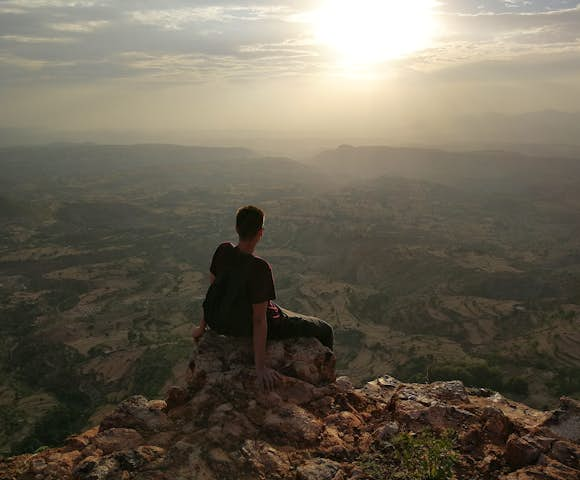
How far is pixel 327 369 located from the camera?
5.91 m

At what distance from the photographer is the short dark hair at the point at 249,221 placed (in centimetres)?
499

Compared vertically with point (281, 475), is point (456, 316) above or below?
below

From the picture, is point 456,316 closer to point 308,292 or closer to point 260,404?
point 308,292

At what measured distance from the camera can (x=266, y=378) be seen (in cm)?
507

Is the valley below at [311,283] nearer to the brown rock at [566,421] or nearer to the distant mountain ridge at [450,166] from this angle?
the brown rock at [566,421]

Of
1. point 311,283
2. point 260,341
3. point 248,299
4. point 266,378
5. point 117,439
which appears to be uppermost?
point 248,299

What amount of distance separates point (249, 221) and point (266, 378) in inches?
67.0

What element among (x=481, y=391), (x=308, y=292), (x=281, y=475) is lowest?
(x=308, y=292)

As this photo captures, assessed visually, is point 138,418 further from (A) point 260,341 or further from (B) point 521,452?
(B) point 521,452

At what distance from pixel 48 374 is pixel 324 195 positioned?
90857mm

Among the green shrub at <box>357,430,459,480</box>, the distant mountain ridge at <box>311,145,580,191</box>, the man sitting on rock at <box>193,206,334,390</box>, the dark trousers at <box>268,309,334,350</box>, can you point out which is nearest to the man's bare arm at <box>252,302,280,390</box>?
the man sitting on rock at <box>193,206,334,390</box>

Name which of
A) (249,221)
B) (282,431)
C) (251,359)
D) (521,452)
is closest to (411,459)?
(521,452)

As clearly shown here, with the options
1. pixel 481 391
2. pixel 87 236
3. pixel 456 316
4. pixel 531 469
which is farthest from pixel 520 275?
pixel 87 236

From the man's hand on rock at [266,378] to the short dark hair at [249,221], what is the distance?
1451 millimetres
